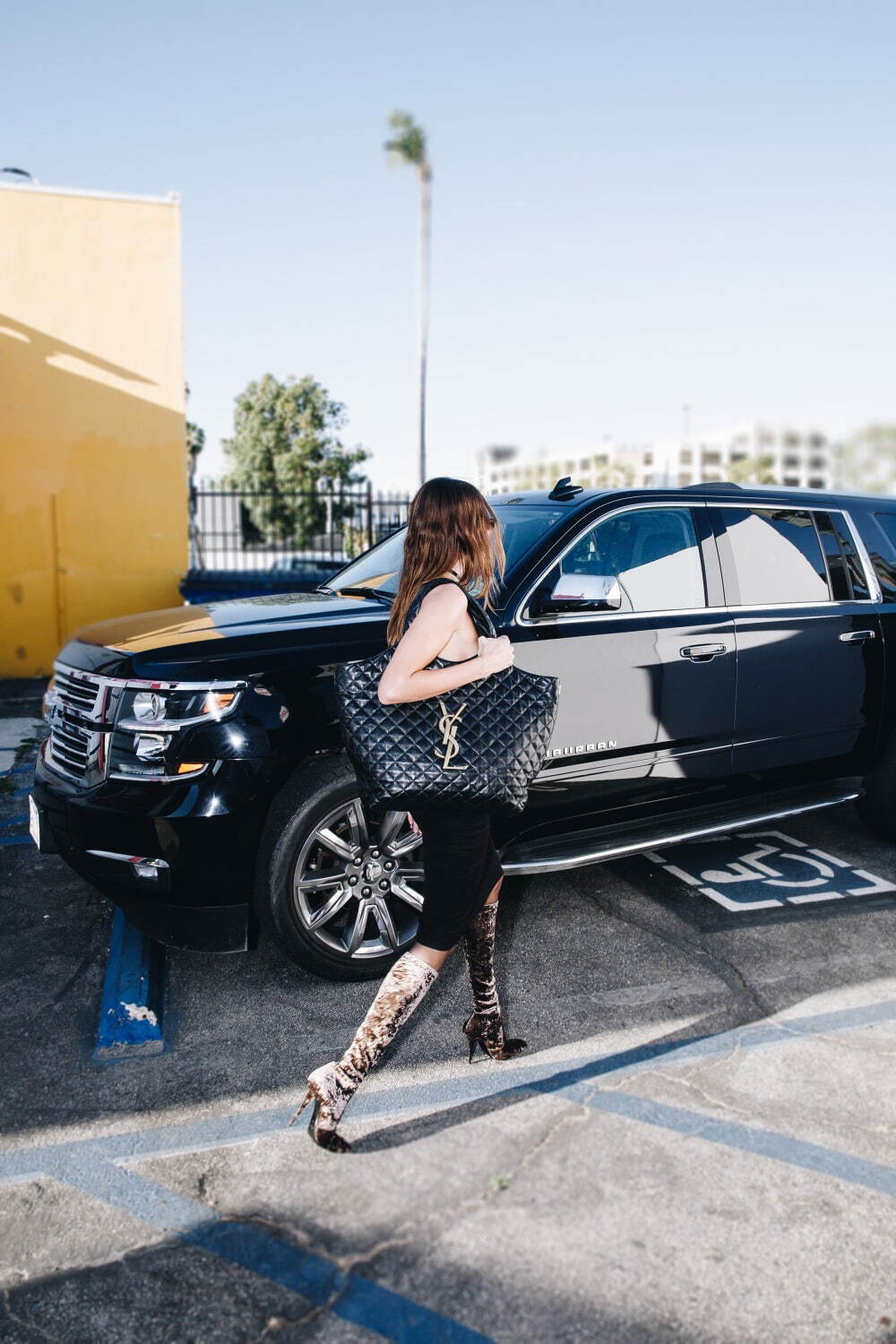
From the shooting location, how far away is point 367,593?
4.57m

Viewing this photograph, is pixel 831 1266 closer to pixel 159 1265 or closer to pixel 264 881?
pixel 159 1265

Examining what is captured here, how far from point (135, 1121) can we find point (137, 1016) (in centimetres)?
60

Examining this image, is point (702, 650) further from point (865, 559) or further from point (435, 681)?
point (435, 681)

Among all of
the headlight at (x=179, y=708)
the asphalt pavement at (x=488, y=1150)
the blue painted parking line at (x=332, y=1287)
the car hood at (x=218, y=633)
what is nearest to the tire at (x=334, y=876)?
the asphalt pavement at (x=488, y=1150)

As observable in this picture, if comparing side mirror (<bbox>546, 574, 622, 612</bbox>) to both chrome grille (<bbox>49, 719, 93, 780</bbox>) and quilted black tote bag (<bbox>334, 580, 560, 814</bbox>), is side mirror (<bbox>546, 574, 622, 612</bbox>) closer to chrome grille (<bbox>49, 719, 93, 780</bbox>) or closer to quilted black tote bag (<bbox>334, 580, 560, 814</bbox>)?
quilted black tote bag (<bbox>334, 580, 560, 814</bbox>)

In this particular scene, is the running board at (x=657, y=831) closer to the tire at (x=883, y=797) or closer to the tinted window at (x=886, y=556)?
the tire at (x=883, y=797)

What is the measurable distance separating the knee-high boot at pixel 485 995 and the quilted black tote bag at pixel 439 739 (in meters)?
0.52

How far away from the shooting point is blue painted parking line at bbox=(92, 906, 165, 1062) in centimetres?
340

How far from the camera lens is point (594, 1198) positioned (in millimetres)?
2629

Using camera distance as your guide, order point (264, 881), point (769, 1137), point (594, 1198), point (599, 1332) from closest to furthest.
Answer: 1. point (599, 1332)
2. point (594, 1198)
3. point (769, 1137)
4. point (264, 881)

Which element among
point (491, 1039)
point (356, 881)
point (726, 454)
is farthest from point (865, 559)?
point (726, 454)

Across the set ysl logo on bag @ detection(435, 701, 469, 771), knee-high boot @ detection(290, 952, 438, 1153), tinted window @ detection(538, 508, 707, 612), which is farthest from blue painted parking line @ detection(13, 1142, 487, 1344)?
tinted window @ detection(538, 508, 707, 612)

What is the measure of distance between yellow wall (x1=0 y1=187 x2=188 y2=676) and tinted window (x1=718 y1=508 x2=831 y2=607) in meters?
8.60

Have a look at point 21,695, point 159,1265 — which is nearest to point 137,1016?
point 159,1265
